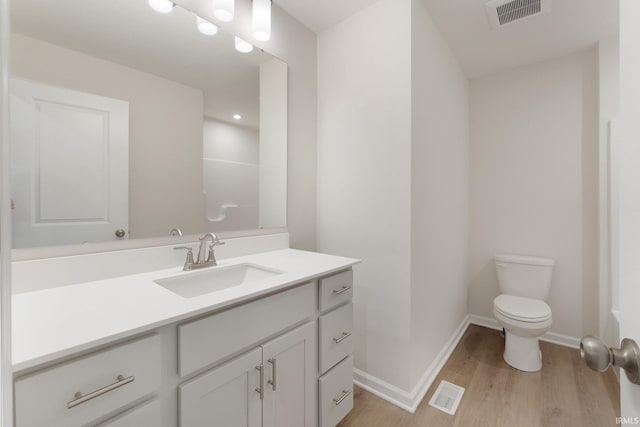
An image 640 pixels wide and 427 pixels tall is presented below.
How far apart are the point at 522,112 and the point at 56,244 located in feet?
10.9

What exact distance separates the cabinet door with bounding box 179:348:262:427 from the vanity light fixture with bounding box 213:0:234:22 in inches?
61.2

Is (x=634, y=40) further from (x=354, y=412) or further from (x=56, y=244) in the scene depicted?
(x=354, y=412)

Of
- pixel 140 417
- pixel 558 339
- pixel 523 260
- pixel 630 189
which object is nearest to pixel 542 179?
pixel 523 260

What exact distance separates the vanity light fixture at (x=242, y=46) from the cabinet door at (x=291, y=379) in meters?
1.51

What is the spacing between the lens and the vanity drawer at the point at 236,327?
824mm

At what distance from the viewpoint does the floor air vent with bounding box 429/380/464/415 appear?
1629mm

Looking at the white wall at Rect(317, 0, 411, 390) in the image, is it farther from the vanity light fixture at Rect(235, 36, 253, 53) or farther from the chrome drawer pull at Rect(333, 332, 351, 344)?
the vanity light fixture at Rect(235, 36, 253, 53)

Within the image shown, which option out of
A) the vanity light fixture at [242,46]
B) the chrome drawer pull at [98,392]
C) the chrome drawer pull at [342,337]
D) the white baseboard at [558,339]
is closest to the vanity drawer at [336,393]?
the chrome drawer pull at [342,337]

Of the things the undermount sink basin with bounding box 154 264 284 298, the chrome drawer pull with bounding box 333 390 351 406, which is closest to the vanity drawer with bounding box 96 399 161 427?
the undermount sink basin with bounding box 154 264 284 298

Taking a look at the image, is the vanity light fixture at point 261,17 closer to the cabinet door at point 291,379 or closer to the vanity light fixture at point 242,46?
the vanity light fixture at point 242,46

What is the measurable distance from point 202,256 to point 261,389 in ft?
2.25

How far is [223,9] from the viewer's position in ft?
4.54

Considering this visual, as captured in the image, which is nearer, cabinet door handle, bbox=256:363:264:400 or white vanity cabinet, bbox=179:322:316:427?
white vanity cabinet, bbox=179:322:316:427

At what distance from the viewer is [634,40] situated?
0.48 m
